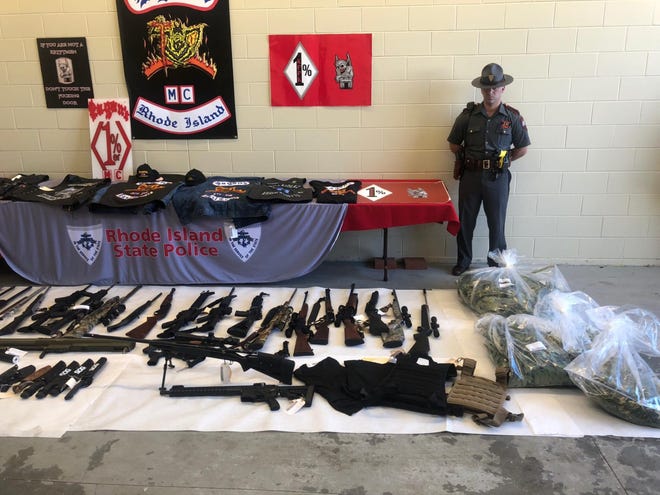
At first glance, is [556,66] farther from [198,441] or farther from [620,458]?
[198,441]

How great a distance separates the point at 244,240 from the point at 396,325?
1.50m

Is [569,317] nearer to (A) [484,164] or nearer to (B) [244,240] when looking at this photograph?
(A) [484,164]

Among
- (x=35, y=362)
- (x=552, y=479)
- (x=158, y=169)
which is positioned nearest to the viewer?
(x=552, y=479)

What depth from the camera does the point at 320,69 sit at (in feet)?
15.1

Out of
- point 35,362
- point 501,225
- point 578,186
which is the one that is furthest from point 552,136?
point 35,362

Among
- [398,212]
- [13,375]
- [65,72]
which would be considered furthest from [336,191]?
[65,72]

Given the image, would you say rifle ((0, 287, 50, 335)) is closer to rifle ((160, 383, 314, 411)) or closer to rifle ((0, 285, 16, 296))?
rifle ((0, 285, 16, 296))

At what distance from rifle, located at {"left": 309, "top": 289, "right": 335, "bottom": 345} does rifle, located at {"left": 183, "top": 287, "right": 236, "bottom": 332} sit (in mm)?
654

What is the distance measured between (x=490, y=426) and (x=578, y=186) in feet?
9.90

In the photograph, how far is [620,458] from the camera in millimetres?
2311

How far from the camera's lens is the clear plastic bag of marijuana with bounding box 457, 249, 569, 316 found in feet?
11.8

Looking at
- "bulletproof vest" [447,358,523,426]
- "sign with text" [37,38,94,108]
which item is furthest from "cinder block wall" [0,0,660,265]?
"bulletproof vest" [447,358,523,426]

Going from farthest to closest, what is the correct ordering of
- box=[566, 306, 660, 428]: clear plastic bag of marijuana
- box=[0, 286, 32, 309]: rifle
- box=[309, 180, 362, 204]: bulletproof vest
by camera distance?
1. box=[309, 180, 362, 204]: bulletproof vest
2. box=[0, 286, 32, 309]: rifle
3. box=[566, 306, 660, 428]: clear plastic bag of marijuana

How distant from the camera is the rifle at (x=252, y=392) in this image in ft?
8.92
